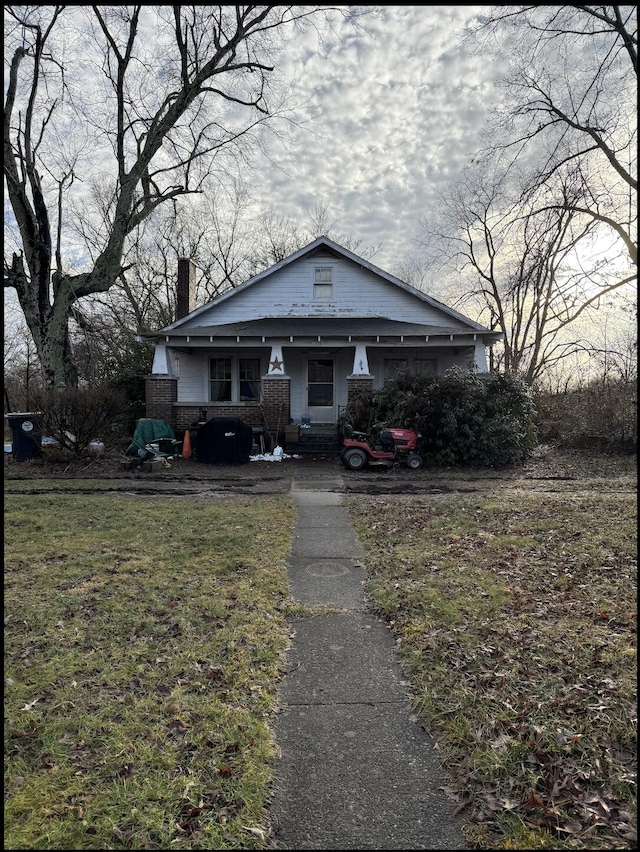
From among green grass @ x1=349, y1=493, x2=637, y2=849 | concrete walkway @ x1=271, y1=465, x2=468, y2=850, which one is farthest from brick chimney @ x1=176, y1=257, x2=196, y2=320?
concrete walkway @ x1=271, y1=465, x2=468, y2=850

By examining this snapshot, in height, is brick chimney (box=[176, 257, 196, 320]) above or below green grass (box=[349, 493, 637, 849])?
above

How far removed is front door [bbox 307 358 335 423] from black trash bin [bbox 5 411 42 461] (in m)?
7.89

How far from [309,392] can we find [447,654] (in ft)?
44.9

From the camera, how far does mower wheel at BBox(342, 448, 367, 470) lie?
12.0 metres

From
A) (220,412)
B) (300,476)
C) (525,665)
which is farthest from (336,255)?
(525,665)

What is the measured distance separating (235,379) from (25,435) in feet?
21.2

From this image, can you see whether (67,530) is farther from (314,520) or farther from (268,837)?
(268,837)

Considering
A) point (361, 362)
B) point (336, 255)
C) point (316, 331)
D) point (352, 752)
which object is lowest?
point (352, 752)

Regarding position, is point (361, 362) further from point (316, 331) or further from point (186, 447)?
point (186, 447)

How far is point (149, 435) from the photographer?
13.5m

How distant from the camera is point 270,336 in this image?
47.3 feet

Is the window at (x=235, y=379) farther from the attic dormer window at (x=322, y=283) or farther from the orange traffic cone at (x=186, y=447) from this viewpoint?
the orange traffic cone at (x=186, y=447)

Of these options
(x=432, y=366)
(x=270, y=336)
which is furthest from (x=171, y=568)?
(x=432, y=366)

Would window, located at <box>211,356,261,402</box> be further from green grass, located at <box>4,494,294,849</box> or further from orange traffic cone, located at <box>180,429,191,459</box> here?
green grass, located at <box>4,494,294,849</box>
